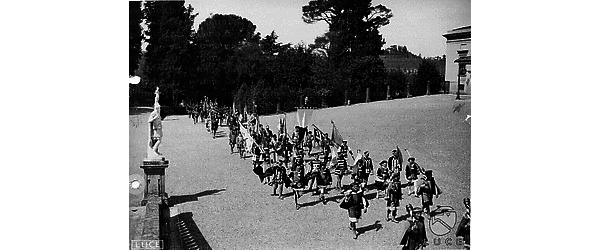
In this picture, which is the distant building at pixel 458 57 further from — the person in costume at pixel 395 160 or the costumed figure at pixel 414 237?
the costumed figure at pixel 414 237

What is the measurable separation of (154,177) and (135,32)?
0.85m

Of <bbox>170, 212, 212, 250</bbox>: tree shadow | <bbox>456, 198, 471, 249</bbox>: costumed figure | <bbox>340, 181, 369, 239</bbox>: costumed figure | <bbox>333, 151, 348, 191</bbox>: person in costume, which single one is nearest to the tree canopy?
<bbox>333, 151, 348, 191</bbox>: person in costume

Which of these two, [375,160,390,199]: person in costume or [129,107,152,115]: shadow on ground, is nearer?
[129,107,152,115]: shadow on ground

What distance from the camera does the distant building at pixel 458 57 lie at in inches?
171

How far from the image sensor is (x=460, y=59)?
4449 millimetres

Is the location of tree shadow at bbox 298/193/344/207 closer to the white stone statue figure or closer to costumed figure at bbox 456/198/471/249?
costumed figure at bbox 456/198/471/249

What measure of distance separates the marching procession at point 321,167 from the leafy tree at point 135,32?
1.61ft

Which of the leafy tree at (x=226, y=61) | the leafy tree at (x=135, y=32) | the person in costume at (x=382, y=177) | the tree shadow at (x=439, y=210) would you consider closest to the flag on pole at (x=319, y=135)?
the person in costume at (x=382, y=177)

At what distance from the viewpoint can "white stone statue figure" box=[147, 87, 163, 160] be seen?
4266 mm

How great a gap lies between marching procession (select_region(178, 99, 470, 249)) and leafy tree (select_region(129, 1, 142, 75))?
491 mm

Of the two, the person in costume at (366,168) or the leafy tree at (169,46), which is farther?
the person in costume at (366,168)
